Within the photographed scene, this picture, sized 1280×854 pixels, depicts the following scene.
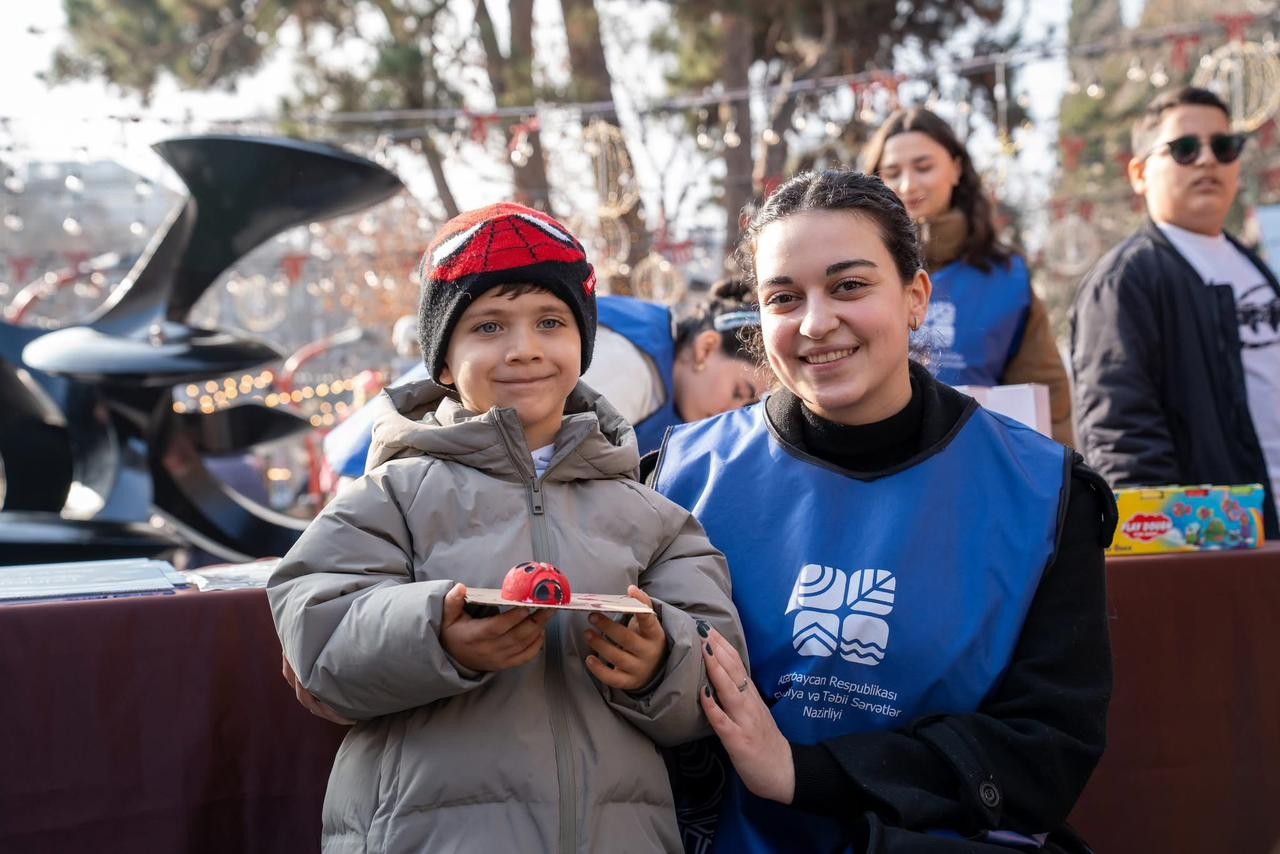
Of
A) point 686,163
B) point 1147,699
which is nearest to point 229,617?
point 1147,699

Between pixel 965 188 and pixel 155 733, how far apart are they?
255 centimetres

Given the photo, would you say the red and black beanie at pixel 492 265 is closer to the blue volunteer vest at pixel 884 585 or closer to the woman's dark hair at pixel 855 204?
the woman's dark hair at pixel 855 204

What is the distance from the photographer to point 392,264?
1217cm

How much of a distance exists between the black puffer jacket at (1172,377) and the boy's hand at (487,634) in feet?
6.99

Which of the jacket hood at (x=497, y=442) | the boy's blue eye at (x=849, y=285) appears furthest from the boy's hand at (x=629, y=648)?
the boy's blue eye at (x=849, y=285)

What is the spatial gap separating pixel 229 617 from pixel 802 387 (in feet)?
3.54

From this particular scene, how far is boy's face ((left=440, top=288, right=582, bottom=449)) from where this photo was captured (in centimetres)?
181

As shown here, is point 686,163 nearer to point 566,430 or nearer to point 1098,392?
point 1098,392

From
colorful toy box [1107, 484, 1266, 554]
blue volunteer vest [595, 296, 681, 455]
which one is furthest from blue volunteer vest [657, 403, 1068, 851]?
blue volunteer vest [595, 296, 681, 455]

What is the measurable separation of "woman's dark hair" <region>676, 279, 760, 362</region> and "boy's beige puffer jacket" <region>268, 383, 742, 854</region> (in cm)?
136

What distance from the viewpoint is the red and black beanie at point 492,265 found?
5.97ft

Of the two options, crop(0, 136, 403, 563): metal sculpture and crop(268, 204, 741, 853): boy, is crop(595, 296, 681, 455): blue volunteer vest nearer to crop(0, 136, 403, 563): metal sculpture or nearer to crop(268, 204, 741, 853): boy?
crop(268, 204, 741, 853): boy

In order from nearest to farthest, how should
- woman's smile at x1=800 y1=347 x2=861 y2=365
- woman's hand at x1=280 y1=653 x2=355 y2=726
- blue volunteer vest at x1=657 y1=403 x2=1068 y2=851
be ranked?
woman's hand at x1=280 y1=653 x2=355 y2=726 → blue volunteer vest at x1=657 y1=403 x2=1068 y2=851 → woman's smile at x1=800 y1=347 x2=861 y2=365

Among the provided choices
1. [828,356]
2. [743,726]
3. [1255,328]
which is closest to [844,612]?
[743,726]
